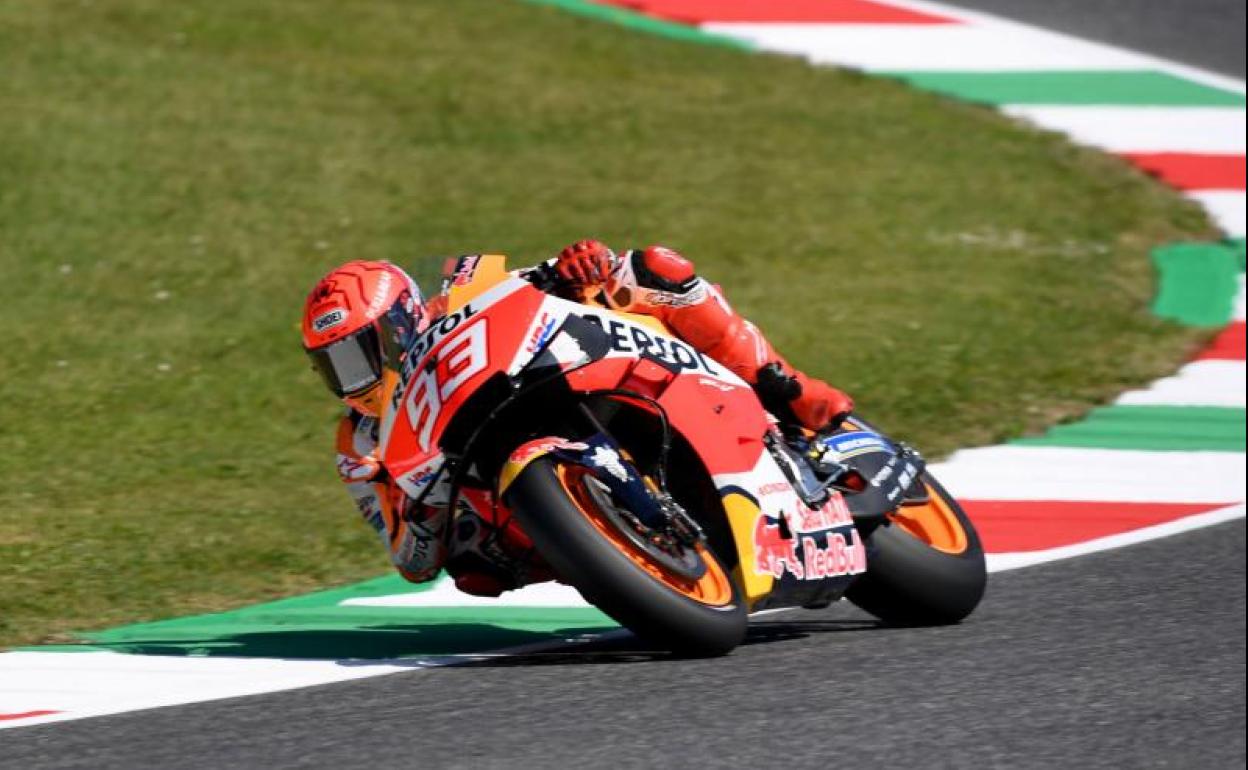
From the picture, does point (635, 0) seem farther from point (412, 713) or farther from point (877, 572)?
point (412, 713)

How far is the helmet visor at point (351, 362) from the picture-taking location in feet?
20.1

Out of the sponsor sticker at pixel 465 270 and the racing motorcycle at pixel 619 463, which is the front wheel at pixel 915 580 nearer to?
the racing motorcycle at pixel 619 463

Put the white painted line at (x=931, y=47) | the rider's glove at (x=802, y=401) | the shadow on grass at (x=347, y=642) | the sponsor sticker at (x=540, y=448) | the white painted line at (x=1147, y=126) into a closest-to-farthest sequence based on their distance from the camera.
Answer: the sponsor sticker at (x=540, y=448) < the shadow on grass at (x=347, y=642) < the rider's glove at (x=802, y=401) < the white painted line at (x=1147, y=126) < the white painted line at (x=931, y=47)

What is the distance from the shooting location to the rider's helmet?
6094mm

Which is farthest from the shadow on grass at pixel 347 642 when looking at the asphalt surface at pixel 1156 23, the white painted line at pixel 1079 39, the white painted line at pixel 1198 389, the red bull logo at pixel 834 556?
the asphalt surface at pixel 1156 23

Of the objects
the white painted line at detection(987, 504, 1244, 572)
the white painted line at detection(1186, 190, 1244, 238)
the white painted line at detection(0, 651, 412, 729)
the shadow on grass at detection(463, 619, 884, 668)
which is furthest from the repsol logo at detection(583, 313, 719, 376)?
the white painted line at detection(1186, 190, 1244, 238)

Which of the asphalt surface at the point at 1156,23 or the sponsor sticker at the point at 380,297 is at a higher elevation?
the asphalt surface at the point at 1156,23

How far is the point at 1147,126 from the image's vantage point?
13.7m

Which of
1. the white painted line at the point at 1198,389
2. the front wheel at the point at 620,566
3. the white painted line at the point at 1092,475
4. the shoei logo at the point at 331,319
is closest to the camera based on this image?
the front wheel at the point at 620,566

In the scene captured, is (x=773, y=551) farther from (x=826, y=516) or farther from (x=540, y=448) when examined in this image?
(x=540, y=448)

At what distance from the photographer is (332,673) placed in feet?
19.9

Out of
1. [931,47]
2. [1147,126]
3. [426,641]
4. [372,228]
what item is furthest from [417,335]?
[931,47]

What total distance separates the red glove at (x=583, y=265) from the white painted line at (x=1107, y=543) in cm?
198

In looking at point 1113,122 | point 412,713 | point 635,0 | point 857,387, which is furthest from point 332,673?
point 635,0
